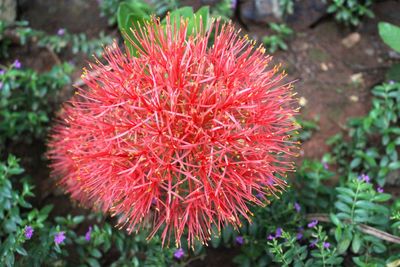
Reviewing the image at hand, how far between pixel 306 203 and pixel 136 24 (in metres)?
0.80

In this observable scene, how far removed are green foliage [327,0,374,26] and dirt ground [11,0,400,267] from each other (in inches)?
2.6

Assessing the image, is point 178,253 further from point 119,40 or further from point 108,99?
point 119,40

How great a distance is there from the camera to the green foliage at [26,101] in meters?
1.77

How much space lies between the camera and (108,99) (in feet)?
3.77

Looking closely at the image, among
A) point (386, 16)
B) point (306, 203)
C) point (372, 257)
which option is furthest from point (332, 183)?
point (386, 16)

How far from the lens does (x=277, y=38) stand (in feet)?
7.06

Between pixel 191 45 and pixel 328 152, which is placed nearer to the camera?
pixel 191 45

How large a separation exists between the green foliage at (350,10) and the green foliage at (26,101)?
4.03ft

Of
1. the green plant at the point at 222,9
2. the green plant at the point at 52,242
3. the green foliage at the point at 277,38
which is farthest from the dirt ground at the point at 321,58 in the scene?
the green plant at the point at 52,242

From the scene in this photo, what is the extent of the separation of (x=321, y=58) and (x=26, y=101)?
133cm

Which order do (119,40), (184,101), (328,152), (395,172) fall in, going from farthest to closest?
(119,40), (328,152), (395,172), (184,101)

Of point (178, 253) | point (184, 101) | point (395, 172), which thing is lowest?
point (395, 172)

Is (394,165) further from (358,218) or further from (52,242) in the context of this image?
(52,242)

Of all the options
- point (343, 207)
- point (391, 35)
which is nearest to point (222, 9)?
point (391, 35)
